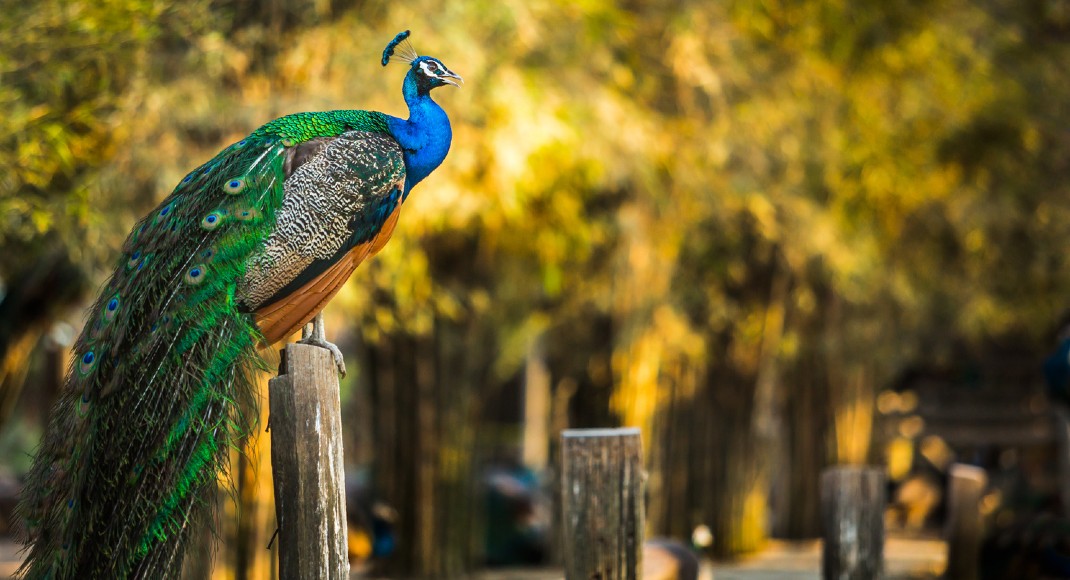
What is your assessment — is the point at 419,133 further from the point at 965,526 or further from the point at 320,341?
the point at 965,526

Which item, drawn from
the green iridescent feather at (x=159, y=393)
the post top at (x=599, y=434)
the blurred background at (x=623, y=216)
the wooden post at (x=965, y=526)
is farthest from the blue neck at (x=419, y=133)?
the wooden post at (x=965, y=526)

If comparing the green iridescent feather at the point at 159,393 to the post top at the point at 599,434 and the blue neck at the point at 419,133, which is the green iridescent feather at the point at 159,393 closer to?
the blue neck at the point at 419,133

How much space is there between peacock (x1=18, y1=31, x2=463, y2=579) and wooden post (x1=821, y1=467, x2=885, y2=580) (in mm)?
2739

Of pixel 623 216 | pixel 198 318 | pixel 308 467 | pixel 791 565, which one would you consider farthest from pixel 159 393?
pixel 791 565

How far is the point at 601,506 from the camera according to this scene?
4.68 m

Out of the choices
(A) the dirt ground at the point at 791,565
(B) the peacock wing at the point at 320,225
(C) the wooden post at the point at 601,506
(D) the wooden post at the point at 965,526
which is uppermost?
(B) the peacock wing at the point at 320,225

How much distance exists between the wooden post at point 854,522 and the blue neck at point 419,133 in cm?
271

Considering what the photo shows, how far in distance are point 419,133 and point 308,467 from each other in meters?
1.01

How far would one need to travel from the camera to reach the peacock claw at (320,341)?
3951 millimetres

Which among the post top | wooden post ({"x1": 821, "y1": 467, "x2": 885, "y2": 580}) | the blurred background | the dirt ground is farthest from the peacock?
the dirt ground

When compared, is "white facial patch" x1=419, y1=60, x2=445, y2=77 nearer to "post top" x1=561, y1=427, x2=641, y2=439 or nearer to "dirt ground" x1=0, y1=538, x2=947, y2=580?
"post top" x1=561, y1=427, x2=641, y2=439

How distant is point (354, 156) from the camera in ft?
13.0

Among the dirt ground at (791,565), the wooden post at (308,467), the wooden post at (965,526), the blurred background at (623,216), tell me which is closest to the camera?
the wooden post at (308,467)

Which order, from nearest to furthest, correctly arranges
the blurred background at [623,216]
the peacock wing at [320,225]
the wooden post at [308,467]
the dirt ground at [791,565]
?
the wooden post at [308,467], the peacock wing at [320,225], the blurred background at [623,216], the dirt ground at [791,565]
